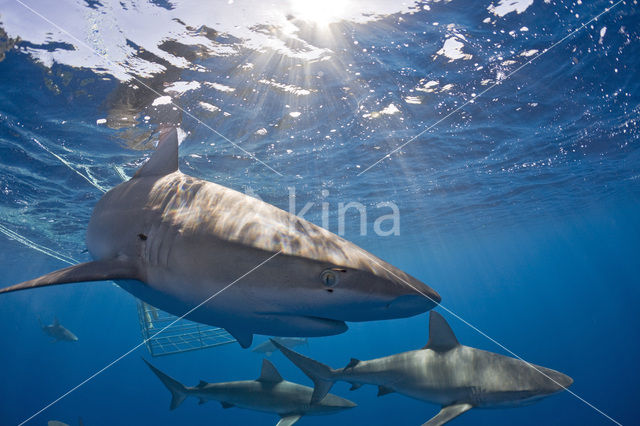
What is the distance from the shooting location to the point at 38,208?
15.9 metres

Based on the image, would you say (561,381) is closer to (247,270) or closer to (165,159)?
(247,270)

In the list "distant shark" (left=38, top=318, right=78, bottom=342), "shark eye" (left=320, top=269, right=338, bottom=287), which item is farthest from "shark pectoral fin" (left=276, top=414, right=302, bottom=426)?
"distant shark" (left=38, top=318, right=78, bottom=342)

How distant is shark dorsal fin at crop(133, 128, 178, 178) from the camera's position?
142 inches

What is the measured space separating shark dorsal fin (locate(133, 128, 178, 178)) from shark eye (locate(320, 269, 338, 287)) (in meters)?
2.45

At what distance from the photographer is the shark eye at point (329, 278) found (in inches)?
78.5

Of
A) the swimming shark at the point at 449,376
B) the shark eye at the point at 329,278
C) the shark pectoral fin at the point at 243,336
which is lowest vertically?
the swimming shark at the point at 449,376

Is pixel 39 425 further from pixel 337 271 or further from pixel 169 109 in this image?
pixel 337 271

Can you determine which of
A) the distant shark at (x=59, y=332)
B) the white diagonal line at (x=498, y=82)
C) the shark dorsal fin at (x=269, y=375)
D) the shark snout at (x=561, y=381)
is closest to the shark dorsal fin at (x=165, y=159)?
the shark dorsal fin at (x=269, y=375)

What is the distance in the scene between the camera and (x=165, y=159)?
3.65m

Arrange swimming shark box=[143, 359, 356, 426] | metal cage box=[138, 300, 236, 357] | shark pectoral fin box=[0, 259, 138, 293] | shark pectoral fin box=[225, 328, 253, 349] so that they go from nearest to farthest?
shark pectoral fin box=[0, 259, 138, 293] < shark pectoral fin box=[225, 328, 253, 349] < swimming shark box=[143, 359, 356, 426] < metal cage box=[138, 300, 236, 357]

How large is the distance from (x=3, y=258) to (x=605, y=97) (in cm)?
4284

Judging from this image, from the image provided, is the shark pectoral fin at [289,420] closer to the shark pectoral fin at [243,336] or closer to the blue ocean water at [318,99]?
the shark pectoral fin at [243,336]

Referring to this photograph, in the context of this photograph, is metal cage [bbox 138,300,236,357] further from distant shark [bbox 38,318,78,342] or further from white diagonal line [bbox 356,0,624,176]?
white diagonal line [bbox 356,0,624,176]

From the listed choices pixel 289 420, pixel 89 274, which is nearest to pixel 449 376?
pixel 289 420
